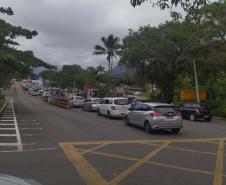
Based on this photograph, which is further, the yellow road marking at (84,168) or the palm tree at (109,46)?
the palm tree at (109,46)

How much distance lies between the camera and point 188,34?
45562mm

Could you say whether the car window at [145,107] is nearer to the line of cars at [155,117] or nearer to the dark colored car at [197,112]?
the line of cars at [155,117]

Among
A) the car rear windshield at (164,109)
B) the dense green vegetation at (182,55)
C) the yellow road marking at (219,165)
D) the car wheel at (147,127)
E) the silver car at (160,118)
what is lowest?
the yellow road marking at (219,165)

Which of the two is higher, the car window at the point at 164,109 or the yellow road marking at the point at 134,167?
the car window at the point at 164,109

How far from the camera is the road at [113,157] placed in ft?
36.7

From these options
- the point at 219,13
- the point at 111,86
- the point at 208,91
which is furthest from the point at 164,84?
the point at 111,86

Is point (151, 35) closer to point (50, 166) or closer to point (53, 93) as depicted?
point (53, 93)

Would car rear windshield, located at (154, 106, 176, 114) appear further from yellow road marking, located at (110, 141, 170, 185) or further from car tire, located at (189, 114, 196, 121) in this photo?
car tire, located at (189, 114, 196, 121)

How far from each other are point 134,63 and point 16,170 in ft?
151

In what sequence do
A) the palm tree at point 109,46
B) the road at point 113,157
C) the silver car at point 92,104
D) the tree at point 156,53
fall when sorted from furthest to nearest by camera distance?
the palm tree at point 109,46
the tree at point 156,53
the silver car at point 92,104
the road at point 113,157

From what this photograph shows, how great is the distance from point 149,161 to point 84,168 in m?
2.17

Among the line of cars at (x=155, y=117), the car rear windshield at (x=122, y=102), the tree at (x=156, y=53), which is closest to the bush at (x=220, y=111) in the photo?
the tree at (x=156, y=53)

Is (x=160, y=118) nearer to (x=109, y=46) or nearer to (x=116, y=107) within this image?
(x=116, y=107)

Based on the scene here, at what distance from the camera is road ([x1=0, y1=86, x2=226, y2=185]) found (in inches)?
440
